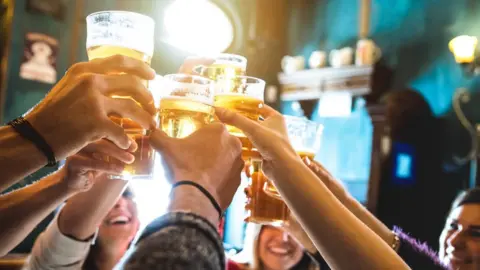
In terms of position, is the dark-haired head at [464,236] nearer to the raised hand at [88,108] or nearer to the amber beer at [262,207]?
the amber beer at [262,207]

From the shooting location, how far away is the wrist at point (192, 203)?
0.76m

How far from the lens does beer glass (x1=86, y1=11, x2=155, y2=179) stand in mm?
1146

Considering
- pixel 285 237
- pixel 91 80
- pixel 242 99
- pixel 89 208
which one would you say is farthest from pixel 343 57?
pixel 91 80

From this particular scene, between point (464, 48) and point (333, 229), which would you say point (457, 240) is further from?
point (464, 48)

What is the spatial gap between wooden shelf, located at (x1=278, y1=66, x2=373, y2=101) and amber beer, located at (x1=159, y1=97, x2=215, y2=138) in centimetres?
471

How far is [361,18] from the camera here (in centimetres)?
614

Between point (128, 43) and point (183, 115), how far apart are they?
0.23m

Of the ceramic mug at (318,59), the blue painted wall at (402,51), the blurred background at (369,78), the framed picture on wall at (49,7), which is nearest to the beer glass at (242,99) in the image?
the blurred background at (369,78)

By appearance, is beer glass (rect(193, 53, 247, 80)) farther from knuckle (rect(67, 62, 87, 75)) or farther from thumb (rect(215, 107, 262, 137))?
knuckle (rect(67, 62, 87, 75))

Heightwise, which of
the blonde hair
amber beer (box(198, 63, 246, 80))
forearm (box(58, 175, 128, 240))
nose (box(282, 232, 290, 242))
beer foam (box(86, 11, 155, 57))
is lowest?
the blonde hair

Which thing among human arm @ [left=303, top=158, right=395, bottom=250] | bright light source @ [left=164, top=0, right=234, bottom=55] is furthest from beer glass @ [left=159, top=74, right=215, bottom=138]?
bright light source @ [left=164, top=0, right=234, bottom=55]

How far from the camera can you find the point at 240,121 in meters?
1.05

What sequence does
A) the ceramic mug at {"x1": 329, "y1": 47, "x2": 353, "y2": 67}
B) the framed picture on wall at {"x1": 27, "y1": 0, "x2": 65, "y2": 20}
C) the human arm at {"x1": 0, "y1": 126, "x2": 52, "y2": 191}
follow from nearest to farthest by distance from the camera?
the human arm at {"x1": 0, "y1": 126, "x2": 52, "y2": 191}, the framed picture on wall at {"x1": 27, "y1": 0, "x2": 65, "y2": 20}, the ceramic mug at {"x1": 329, "y1": 47, "x2": 353, "y2": 67}

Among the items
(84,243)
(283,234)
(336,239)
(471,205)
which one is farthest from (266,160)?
(283,234)
